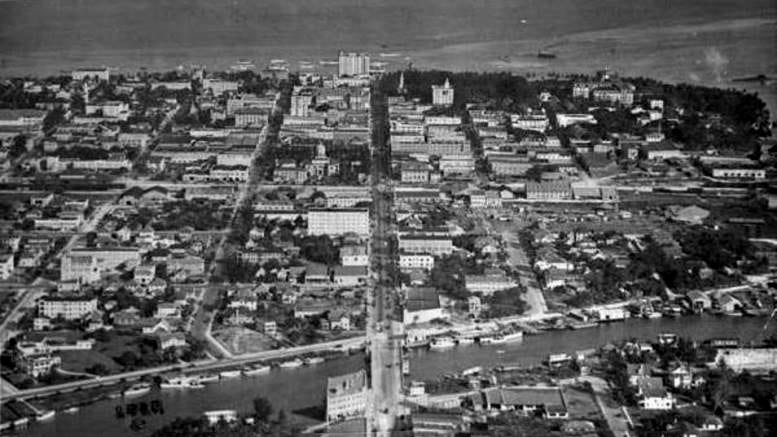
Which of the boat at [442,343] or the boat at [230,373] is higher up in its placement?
the boat at [442,343]

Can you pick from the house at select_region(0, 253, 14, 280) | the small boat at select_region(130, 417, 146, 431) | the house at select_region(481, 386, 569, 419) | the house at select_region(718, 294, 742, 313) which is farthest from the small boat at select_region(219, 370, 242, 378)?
the house at select_region(718, 294, 742, 313)

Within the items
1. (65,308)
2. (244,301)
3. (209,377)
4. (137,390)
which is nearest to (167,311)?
(244,301)

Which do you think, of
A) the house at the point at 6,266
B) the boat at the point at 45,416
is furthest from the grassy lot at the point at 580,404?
the house at the point at 6,266

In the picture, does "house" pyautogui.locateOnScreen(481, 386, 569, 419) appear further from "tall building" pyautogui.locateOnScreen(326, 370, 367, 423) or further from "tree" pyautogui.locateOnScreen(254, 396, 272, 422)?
"tree" pyautogui.locateOnScreen(254, 396, 272, 422)

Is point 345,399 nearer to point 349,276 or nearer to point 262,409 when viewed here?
point 262,409

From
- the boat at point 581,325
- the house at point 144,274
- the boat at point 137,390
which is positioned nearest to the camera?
the boat at point 137,390

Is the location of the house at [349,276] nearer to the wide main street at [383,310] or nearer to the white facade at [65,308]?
the wide main street at [383,310]

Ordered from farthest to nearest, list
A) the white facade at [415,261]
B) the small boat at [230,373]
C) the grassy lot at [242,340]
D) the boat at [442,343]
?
the white facade at [415,261] < the boat at [442,343] < the grassy lot at [242,340] < the small boat at [230,373]
